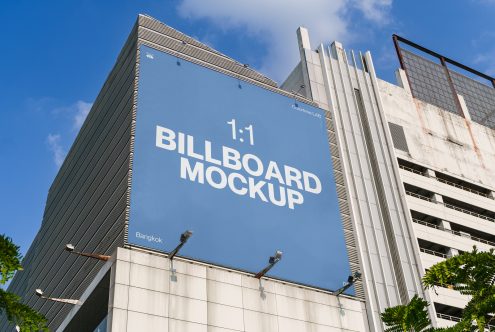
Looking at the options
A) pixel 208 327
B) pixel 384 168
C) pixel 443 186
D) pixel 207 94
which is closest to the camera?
pixel 208 327

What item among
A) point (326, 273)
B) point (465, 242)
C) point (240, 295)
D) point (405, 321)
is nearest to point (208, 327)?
point (240, 295)

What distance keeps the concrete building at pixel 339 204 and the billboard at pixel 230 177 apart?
0.87 metres

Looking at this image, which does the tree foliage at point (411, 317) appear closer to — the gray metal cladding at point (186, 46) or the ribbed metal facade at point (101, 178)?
the ribbed metal facade at point (101, 178)

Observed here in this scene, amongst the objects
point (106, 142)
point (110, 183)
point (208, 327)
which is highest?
point (106, 142)

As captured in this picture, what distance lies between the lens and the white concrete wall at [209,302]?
106 feet

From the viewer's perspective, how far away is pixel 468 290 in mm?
23156

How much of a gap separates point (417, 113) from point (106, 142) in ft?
110

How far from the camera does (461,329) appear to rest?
2175cm

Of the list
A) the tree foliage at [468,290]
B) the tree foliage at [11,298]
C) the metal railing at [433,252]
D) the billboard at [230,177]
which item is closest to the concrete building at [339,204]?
the metal railing at [433,252]

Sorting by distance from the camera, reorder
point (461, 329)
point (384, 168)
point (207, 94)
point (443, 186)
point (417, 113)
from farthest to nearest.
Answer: point (417, 113) < point (443, 186) < point (384, 168) < point (207, 94) < point (461, 329)

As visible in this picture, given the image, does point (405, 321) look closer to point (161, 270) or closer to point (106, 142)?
point (161, 270)

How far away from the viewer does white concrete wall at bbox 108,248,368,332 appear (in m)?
32.4

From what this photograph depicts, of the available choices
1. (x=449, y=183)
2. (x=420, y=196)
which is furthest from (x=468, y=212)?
(x=420, y=196)

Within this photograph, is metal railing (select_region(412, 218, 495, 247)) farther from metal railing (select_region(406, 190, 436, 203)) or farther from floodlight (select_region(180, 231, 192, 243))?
floodlight (select_region(180, 231, 192, 243))
